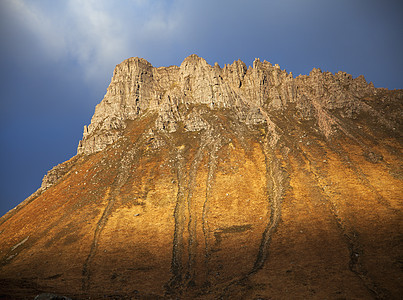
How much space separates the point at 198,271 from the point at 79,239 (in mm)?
37279

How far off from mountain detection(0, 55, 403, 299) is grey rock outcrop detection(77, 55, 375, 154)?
798 mm

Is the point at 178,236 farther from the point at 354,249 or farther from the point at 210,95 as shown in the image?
the point at 210,95

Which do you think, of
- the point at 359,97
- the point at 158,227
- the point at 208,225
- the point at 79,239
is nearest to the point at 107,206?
the point at 79,239

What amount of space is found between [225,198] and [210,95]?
2902 inches

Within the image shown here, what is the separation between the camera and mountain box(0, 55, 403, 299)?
4150 centimetres

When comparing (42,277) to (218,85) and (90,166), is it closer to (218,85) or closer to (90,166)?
(90,166)

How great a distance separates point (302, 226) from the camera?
55688mm

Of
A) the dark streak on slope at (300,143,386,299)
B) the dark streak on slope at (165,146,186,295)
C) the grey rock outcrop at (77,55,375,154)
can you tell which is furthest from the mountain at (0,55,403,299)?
the grey rock outcrop at (77,55,375,154)

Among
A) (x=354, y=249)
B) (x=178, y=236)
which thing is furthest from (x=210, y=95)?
(x=354, y=249)

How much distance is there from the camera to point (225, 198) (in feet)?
240

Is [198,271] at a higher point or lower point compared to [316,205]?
lower

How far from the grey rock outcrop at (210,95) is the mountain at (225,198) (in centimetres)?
80

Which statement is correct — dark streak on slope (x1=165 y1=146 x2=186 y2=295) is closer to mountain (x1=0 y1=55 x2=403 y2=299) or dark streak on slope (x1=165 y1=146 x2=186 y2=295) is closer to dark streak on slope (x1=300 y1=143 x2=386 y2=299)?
mountain (x1=0 y1=55 x2=403 y2=299)

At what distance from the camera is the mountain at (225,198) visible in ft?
136
